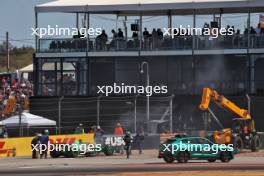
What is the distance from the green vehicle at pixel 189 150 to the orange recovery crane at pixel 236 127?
17.8ft

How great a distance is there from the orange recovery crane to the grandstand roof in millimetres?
6278

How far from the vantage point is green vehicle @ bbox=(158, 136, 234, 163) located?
134 feet

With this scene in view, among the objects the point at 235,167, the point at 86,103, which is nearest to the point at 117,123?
the point at 86,103

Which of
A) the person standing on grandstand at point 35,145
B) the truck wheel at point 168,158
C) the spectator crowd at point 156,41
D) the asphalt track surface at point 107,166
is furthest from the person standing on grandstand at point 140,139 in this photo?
the spectator crowd at point 156,41

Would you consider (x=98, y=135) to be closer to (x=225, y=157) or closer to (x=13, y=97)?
(x=225, y=157)

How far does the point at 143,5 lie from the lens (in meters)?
A: 57.8

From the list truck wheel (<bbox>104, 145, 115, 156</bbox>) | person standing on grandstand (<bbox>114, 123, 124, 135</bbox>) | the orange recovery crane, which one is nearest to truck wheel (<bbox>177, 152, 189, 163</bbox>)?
the orange recovery crane

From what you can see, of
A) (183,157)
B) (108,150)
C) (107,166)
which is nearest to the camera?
(107,166)

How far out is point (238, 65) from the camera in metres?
56.8

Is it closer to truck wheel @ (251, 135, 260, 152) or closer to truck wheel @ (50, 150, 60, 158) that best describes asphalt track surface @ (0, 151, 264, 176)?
truck wheel @ (50, 150, 60, 158)

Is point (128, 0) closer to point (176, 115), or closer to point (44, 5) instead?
point (44, 5)

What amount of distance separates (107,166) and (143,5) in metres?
20.8

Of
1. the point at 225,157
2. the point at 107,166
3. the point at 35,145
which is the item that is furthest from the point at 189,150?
the point at 35,145

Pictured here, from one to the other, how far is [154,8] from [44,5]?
6.96 metres
